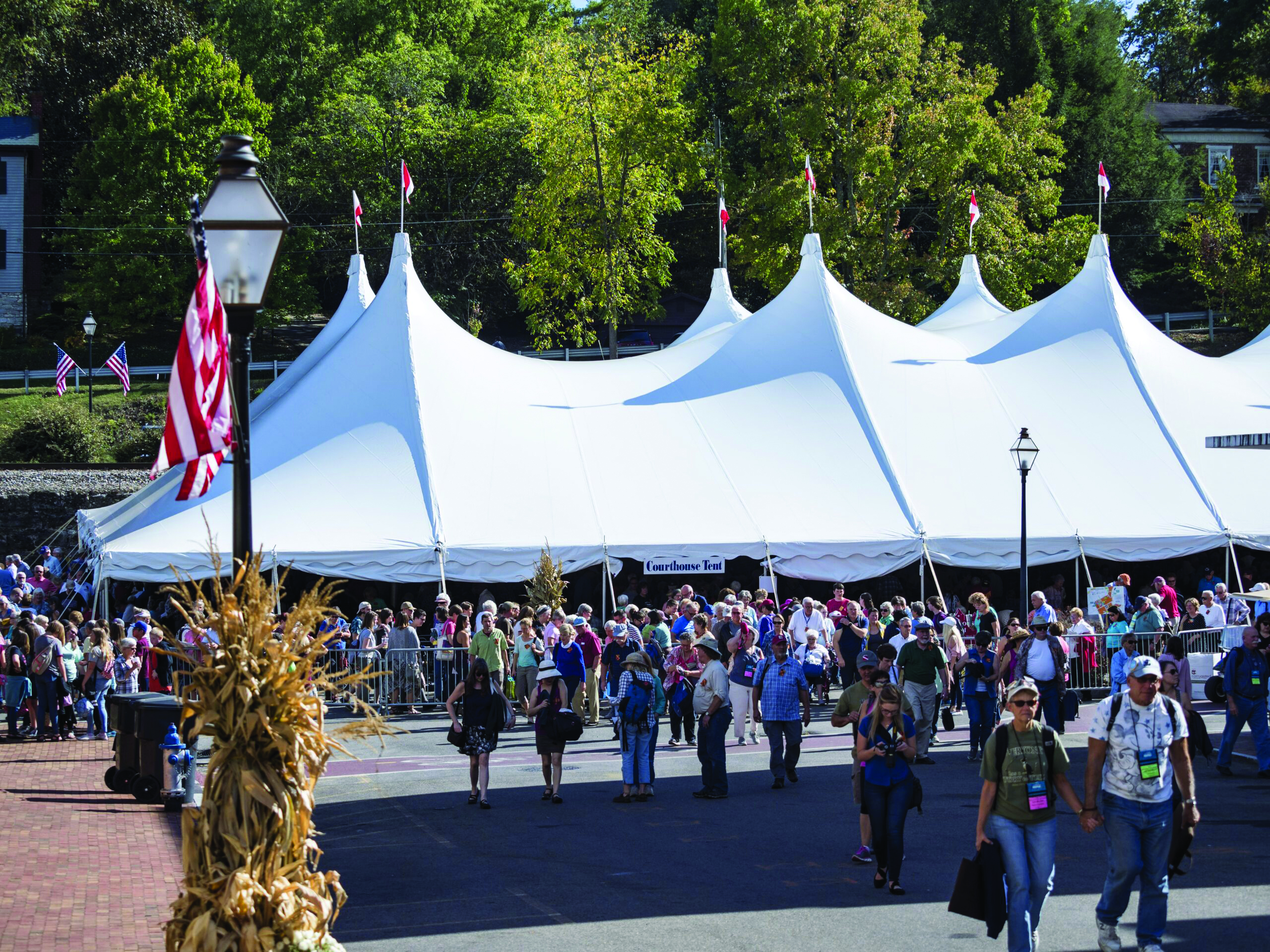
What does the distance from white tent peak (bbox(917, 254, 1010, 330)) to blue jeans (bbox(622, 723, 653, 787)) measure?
1865cm

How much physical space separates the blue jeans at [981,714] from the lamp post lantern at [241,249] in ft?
31.6

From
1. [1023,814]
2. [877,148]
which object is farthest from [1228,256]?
[1023,814]

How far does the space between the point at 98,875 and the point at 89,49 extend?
175ft

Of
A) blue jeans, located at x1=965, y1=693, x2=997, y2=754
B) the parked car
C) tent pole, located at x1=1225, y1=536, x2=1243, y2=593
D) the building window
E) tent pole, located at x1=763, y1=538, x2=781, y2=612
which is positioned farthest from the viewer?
the building window

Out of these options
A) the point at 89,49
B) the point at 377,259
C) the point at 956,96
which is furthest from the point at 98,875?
the point at 89,49

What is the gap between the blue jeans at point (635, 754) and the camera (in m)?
12.8

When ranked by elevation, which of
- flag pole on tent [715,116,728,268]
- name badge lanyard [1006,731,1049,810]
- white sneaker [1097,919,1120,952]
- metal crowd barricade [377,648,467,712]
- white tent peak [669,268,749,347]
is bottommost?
white sneaker [1097,919,1120,952]

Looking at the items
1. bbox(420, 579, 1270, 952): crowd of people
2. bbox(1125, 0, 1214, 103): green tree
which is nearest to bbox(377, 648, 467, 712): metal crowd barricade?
bbox(420, 579, 1270, 952): crowd of people

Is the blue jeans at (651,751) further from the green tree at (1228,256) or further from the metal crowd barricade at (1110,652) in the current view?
the green tree at (1228,256)

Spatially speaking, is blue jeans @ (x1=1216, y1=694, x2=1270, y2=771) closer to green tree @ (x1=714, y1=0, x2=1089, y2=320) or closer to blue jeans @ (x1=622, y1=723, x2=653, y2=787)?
blue jeans @ (x1=622, y1=723, x2=653, y2=787)

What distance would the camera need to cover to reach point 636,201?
43.5 metres

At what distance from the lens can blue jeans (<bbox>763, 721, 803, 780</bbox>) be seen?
13.4 meters

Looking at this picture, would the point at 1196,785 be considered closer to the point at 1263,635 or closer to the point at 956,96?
the point at 1263,635

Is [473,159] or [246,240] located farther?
[473,159]
